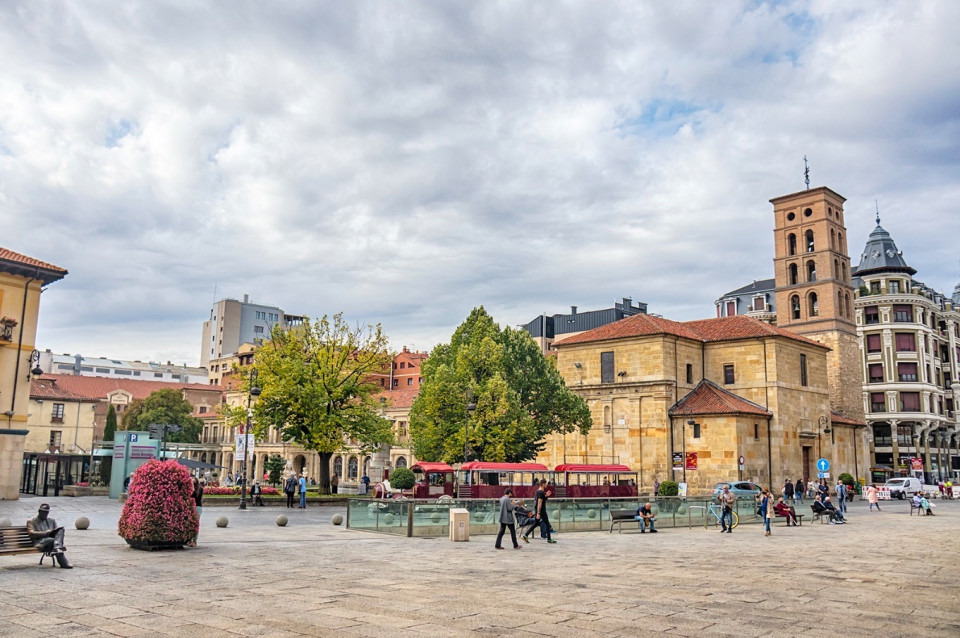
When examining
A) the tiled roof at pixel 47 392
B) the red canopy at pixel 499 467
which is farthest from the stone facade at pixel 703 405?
the tiled roof at pixel 47 392

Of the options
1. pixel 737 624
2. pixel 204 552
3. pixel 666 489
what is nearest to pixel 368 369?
pixel 666 489

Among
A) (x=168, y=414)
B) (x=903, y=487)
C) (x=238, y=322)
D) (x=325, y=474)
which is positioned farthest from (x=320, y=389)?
(x=238, y=322)

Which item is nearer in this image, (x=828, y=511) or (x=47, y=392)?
(x=828, y=511)

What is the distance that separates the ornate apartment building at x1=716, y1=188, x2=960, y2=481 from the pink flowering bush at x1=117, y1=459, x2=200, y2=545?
5733cm

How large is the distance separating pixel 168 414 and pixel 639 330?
181 ft

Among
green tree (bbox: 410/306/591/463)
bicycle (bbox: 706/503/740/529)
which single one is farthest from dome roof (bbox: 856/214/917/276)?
bicycle (bbox: 706/503/740/529)

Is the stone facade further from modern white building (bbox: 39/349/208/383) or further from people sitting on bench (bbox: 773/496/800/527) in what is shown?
modern white building (bbox: 39/349/208/383)

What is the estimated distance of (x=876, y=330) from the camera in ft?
246

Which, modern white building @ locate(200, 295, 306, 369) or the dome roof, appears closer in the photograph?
the dome roof

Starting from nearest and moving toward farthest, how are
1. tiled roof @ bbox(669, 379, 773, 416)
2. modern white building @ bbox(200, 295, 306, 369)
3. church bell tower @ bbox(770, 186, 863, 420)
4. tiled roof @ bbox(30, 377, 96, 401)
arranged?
tiled roof @ bbox(669, 379, 773, 416) → church bell tower @ bbox(770, 186, 863, 420) → tiled roof @ bbox(30, 377, 96, 401) → modern white building @ bbox(200, 295, 306, 369)

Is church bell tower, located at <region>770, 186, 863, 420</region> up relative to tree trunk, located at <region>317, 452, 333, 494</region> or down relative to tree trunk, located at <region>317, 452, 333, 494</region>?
up

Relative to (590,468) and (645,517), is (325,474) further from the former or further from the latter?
(645,517)

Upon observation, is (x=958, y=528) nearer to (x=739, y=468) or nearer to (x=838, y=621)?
(x=739, y=468)

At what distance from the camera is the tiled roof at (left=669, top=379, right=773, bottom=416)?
48969 mm
